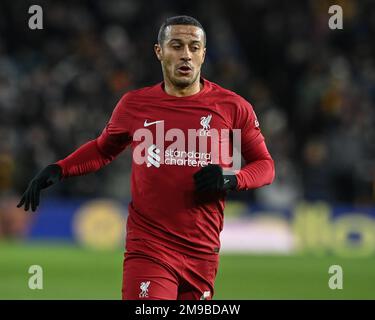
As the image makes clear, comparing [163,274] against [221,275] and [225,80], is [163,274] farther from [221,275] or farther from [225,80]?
[225,80]

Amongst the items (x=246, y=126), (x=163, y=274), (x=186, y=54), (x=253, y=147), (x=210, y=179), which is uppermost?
(x=186, y=54)

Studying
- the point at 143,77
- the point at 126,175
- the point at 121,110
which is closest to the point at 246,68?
the point at 143,77

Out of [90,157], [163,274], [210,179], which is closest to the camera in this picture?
[210,179]

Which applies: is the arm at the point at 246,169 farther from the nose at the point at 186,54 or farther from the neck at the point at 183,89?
the nose at the point at 186,54

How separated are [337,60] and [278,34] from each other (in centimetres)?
172

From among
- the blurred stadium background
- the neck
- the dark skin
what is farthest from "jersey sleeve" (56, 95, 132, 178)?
the blurred stadium background

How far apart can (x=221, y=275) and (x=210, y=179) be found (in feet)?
26.1

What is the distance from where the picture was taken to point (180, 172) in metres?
6.38

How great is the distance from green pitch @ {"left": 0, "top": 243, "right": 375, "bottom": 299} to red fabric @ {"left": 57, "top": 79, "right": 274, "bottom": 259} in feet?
17.0

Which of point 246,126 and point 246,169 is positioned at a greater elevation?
point 246,126

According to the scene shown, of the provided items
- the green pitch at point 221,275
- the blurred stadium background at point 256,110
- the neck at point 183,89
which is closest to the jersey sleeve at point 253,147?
the neck at point 183,89

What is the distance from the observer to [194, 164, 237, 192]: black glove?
6.05 m

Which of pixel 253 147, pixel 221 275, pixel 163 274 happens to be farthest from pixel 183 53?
pixel 221 275

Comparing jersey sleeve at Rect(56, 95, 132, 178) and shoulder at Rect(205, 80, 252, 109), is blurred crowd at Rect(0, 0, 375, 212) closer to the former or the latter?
jersey sleeve at Rect(56, 95, 132, 178)
